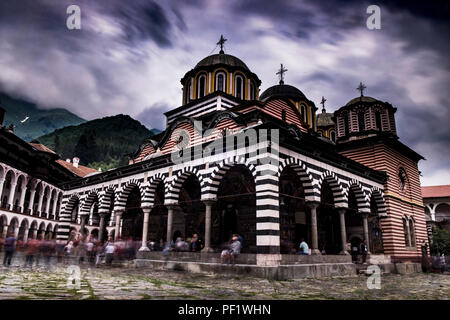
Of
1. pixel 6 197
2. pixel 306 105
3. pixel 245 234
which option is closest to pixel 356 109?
pixel 306 105

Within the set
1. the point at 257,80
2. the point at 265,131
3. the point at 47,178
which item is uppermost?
the point at 257,80

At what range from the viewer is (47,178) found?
3353 cm

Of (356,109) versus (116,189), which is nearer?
(116,189)

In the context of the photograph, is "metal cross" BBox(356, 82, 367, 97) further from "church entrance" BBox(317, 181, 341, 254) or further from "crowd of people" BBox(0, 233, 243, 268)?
"crowd of people" BBox(0, 233, 243, 268)

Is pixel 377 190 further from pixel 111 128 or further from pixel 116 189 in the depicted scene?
pixel 111 128

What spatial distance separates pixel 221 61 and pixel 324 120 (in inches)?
580

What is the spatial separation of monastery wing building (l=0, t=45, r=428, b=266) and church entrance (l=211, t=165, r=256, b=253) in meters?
0.05

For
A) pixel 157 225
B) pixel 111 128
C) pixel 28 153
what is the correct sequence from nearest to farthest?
1. pixel 157 225
2. pixel 28 153
3. pixel 111 128

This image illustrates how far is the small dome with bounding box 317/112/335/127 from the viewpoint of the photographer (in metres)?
31.3

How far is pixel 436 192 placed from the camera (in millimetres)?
41094

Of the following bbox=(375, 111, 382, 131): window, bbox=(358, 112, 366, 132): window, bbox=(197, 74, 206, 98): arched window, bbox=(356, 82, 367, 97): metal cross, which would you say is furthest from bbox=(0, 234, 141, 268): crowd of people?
bbox=(356, 82, 367, 97): metal cross

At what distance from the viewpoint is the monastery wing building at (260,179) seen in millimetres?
12828

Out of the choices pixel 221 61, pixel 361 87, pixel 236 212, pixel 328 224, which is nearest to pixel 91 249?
pixel 236 212

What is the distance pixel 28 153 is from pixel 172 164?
71.0ft
